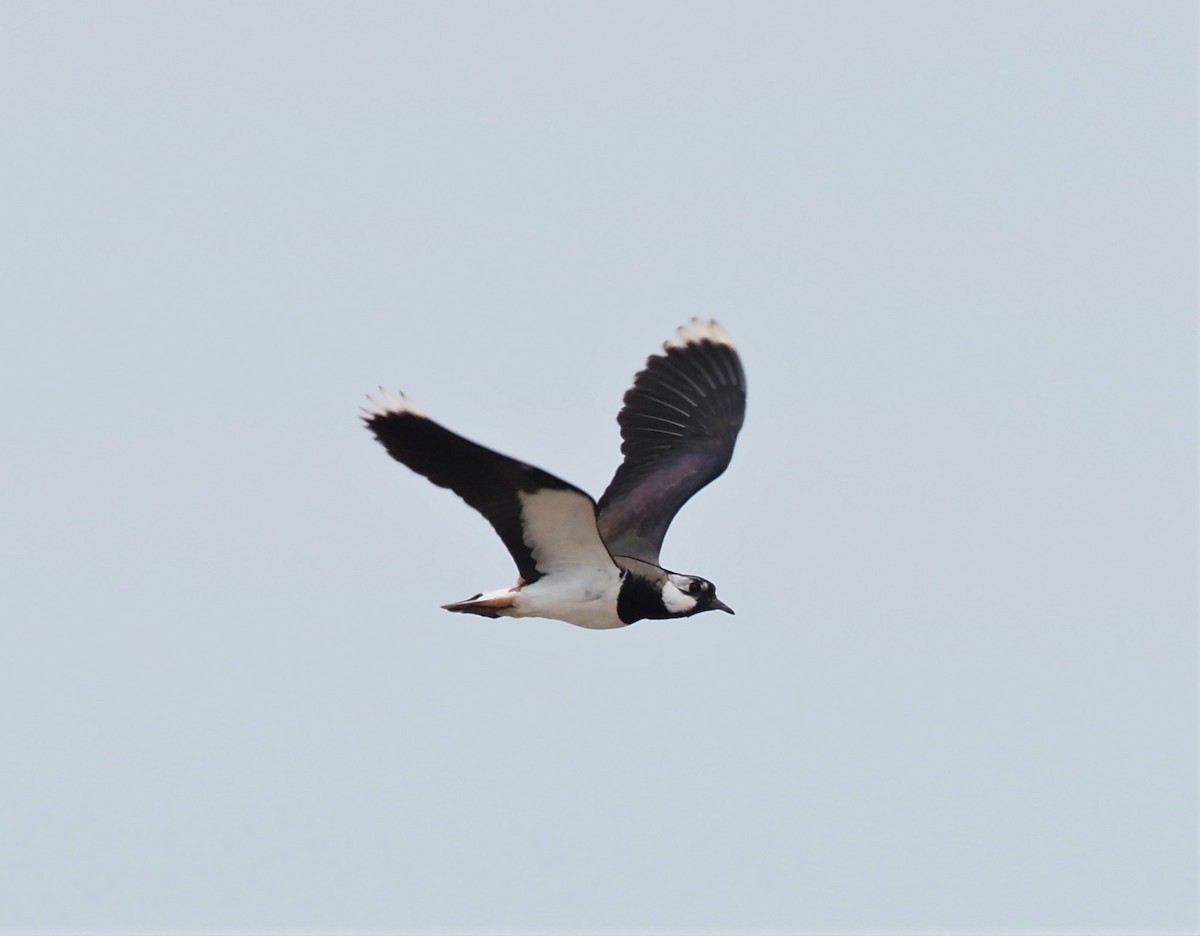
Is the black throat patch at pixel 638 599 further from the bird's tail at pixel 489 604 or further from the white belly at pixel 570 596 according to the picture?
the bird's tail at pixel 489 604

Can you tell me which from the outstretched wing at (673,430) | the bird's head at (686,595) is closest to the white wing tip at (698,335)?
the outstretched wing at (673,430)

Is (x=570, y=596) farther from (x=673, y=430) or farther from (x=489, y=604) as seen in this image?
(x=673, y=430)

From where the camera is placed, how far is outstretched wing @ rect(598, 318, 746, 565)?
19156 mm

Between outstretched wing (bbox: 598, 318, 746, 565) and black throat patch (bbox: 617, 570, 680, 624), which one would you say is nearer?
black throat patch (bbox: 617, 570, 680, 624)

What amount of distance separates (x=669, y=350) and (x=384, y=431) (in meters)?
5.65

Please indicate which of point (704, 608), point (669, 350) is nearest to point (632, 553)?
point (704, 608)

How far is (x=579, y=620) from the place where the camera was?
695 inches

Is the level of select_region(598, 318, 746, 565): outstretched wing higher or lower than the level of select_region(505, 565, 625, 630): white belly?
higher

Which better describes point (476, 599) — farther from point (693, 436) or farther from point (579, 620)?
point (693, 436)

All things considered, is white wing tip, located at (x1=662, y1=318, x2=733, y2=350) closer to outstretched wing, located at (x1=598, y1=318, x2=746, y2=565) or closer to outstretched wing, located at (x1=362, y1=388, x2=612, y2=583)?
outstretched wing, located at (x1=598, y1=318, x2=746, y2=565)

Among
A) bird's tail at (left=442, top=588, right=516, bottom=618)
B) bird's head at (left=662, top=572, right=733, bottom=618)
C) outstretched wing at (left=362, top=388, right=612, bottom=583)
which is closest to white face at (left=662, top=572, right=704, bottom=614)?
bird's head at (left=662, top=572, right=733, bottom=618)

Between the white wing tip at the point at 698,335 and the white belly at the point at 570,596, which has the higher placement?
the white wing tip at the point at 698,335

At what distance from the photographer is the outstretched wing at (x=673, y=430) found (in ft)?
62.8

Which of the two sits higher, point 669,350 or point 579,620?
point 669,350
